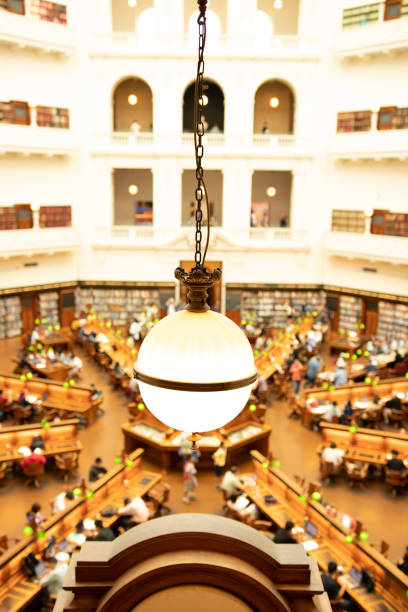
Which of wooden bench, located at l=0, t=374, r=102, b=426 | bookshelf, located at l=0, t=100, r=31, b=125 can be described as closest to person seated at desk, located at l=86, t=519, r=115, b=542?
wooden bench, located at l=0, t=374, r=102, b=426

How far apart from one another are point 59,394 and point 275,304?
9623 mm

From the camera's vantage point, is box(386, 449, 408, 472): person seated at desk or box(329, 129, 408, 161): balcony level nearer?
box(386, 449, 408, 472): person seated at desk

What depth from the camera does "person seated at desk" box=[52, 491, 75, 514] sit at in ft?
27.8

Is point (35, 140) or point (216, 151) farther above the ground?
point (35, 140)

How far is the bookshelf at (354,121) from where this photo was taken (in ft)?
59.2

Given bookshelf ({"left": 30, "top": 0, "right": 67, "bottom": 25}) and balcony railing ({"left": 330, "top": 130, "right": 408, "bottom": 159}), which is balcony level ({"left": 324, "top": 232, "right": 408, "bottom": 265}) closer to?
balcony railing ({"left": 330, "top": 130, "right": 408, "bottom": 159})

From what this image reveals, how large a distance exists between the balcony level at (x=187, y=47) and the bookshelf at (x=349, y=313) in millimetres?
8084

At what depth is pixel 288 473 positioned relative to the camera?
1056 centimetres

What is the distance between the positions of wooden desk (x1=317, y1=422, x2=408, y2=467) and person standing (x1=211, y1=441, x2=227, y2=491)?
1.82 m

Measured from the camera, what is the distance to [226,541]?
1848mm

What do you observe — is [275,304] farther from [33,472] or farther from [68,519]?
[68,519]

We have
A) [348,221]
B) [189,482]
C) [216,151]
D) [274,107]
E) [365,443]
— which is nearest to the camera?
[189,482]

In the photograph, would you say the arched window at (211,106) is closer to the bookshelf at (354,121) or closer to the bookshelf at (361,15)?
the bookshelf at (354,121)

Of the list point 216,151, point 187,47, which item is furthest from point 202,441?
point 187,47
